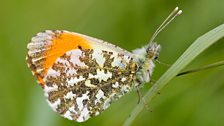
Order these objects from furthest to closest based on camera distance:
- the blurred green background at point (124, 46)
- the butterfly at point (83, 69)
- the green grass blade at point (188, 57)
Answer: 1. the blurred green background at point (124, 46)
2. the butterfly at point (83, 69)
3. the green grass blade at point (188, 57)

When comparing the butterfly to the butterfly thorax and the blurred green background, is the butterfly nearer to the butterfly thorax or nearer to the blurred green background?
the butterfly thorax

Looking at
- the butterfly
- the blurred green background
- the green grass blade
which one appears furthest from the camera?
the blurred green background

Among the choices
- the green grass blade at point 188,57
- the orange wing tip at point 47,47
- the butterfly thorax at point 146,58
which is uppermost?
the orange wing tip at point 47,47

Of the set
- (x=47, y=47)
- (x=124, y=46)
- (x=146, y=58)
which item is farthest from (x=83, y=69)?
(x=124, y=46)

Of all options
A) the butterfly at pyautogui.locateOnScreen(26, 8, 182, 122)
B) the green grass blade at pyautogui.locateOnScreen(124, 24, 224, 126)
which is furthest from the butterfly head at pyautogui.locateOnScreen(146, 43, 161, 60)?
the green grass blade at pyautogui.locateOnScreen(124, 24, 224, 126)

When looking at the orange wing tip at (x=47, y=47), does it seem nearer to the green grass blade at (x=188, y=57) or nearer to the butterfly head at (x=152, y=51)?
the butterfly head at (x=152, y=51)

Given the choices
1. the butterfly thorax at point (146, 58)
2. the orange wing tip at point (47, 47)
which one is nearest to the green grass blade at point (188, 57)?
the butterfly thorax at point (146, 58)
